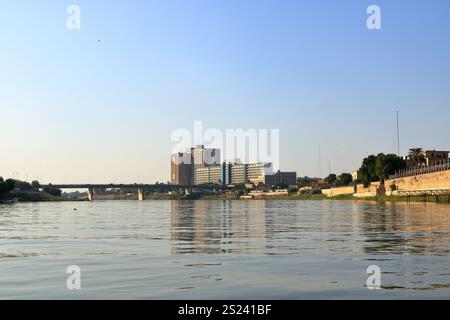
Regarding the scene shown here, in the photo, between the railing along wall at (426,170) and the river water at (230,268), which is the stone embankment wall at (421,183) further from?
the river water at (230,268)

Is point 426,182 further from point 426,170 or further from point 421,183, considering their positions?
point 426,170

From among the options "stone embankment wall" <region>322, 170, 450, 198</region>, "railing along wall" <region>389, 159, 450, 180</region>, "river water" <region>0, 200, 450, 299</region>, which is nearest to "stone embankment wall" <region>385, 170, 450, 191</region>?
"stone embankment wall" <region>322, 170, 450, 198</region>

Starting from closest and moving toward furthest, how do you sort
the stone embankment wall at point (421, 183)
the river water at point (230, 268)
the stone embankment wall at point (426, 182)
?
the river water at point (230, 268)
the stone embankment wall at point (426, 182)
the stone embankment wall at point (421, 183)

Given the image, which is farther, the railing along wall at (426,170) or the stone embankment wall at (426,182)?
the railing along wall at (426,170)

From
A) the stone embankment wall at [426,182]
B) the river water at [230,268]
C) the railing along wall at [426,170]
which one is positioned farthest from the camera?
the railing along wall at [426,170]

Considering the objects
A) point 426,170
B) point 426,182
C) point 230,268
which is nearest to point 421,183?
point 426,182

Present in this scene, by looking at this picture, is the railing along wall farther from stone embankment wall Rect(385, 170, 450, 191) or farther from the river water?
the river water

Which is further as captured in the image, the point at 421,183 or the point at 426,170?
the point at 426,170

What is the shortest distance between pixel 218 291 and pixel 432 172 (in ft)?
491

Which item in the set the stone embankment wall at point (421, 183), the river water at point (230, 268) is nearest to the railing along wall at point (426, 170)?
the stone embankment wall at point (421, 183)

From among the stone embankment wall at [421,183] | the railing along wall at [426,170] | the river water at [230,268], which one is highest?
the railing along wall at [426,170]

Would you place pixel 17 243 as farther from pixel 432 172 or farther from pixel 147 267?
pixel 432 172

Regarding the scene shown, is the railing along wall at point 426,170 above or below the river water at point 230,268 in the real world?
above

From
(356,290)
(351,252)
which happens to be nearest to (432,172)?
(351,252)
